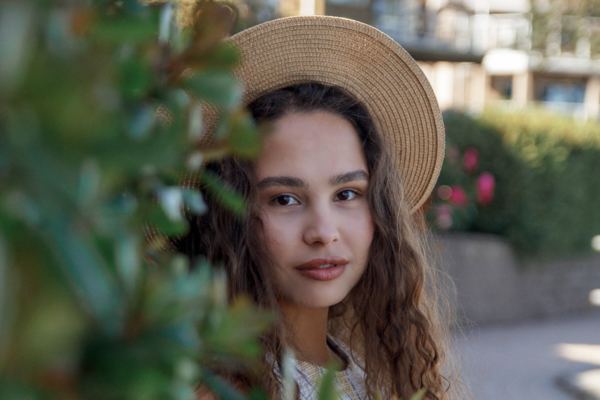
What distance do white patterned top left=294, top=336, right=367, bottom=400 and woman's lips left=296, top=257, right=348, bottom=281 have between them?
0.86ft

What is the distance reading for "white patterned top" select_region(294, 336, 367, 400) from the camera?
1787mm

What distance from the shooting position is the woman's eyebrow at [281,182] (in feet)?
5.70

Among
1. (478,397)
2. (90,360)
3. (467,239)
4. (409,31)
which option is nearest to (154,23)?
(90,360)

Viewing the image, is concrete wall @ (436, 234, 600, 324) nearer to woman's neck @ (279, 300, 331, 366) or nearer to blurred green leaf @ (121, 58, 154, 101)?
woman's neck @ (279, 300, 331, 366)

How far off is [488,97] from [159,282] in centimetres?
Answer: 2635

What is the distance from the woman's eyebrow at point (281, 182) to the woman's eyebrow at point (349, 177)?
0.09 meters

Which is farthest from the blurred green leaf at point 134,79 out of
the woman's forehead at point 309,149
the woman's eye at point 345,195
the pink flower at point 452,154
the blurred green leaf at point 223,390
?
the pink flower at point 452,154

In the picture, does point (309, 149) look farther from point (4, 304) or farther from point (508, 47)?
point (508, 47)

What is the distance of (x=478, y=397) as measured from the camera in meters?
4.45

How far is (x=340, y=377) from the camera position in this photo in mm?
1998

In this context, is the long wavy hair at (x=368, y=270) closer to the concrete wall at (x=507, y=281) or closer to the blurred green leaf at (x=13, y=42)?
the blurred green leaf at (x=13, y=42)

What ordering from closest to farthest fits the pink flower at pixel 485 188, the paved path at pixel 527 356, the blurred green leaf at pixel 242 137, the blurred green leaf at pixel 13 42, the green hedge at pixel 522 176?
the blurred green leaf at pixel 13 42, the blurred green leaf at pixel 242 137, the paved path at pixel 527 356, the pink flower at pixel 485 188, the green hedge at pixel 522 176

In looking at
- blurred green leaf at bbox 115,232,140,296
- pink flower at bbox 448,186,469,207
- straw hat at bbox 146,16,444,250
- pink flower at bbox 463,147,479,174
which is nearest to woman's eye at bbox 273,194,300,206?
straw hat at bbox 146,16,444,250

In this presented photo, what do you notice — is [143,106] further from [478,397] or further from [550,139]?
[550,139]
